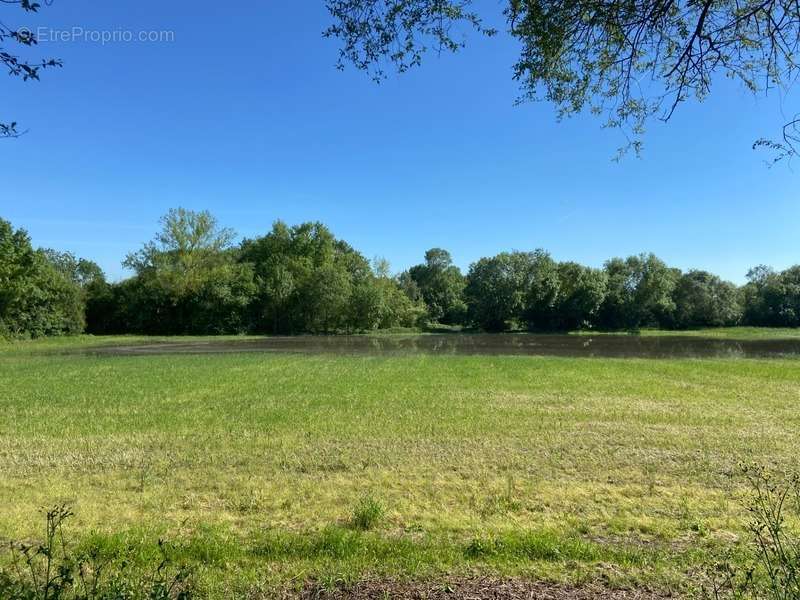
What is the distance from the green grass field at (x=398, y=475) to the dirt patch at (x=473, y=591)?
157 millimetres

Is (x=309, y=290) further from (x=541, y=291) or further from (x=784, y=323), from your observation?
(x=784, y=323)

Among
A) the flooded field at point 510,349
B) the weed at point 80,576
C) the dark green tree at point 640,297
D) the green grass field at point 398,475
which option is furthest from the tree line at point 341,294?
the weed at point 80,576

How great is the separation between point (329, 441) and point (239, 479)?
2.30 m

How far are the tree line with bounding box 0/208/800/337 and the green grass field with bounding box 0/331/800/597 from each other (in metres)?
48.9

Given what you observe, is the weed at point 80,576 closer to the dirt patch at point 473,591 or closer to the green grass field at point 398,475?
the green grass field at point 398,475

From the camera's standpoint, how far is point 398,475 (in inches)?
271

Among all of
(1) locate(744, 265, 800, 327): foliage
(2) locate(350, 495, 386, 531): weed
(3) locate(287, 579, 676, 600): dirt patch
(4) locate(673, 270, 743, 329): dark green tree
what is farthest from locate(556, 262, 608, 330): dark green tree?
(3) locate(287, 579, 676, 600): dirt patch

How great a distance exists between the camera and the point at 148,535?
467cm

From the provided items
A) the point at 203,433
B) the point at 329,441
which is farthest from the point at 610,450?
the point at 203,433

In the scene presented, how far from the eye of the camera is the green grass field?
4215 millimetres

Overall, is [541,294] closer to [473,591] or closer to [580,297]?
[580,297]

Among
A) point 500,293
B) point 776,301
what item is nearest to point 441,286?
point 500,293

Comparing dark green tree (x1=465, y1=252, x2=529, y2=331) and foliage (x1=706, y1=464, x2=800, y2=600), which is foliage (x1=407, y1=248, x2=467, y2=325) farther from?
foliage (x1=706, y1=464, x2=800, y2=600)

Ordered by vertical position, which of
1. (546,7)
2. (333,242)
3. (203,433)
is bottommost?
(203,433)
